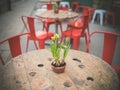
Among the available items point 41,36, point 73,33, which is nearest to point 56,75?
point 41,36

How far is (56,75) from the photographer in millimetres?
1860

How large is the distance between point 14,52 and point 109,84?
1.45 meters

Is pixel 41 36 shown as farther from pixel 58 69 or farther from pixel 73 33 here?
pixel 58 69

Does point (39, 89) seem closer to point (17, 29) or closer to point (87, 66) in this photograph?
point (87, 66)

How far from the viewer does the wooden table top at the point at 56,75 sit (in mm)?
1688

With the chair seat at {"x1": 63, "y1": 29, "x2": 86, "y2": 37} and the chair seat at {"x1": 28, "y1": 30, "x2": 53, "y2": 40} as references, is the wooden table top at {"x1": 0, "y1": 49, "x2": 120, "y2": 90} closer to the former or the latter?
the chair seat at {"x1": 28, "y1": 30, "x2": 53, "y2": 40}

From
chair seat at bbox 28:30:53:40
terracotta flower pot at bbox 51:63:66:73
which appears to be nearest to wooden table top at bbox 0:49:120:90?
terracotta flower pot at bbox 51:63:66:73

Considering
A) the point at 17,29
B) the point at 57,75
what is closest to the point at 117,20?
the point at 17,29

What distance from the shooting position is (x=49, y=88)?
166 cm

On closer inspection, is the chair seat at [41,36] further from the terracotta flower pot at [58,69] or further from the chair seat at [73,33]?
the terracotta flower pot at [58,69]

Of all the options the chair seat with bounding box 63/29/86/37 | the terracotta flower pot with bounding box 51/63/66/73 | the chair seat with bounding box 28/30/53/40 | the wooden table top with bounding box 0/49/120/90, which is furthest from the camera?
the chair seat with bounding box 63/29/86/37

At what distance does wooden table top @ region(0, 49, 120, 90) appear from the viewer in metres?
1.69

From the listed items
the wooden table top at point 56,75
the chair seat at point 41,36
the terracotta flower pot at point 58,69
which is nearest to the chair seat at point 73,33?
the chair seat at point 41,36

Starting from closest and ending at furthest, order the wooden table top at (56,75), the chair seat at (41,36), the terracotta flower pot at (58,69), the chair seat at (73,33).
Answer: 1. the wooden table top at (56,75)
2. the terracotta flower pot at (58,69)
3. the chair seat at (41,36)
4. the chair seat at (73,33)
